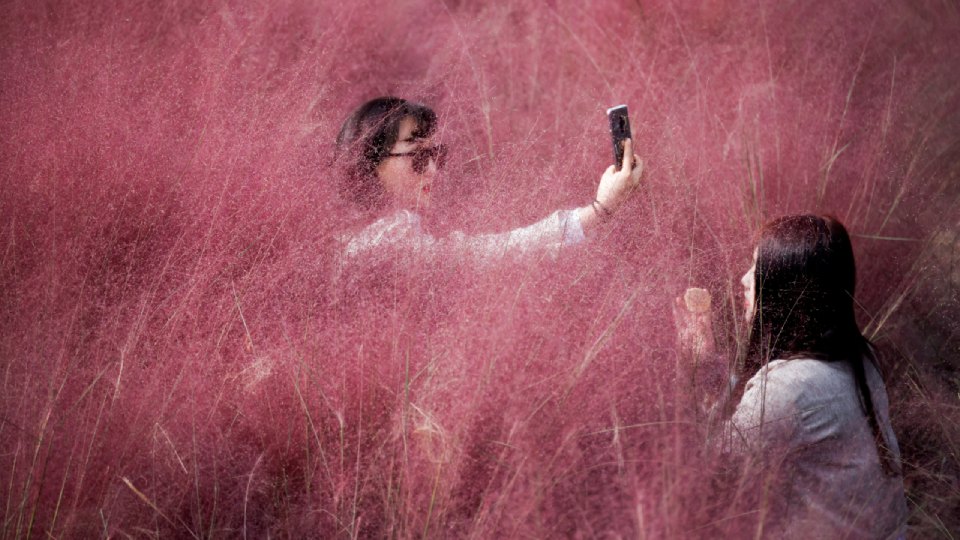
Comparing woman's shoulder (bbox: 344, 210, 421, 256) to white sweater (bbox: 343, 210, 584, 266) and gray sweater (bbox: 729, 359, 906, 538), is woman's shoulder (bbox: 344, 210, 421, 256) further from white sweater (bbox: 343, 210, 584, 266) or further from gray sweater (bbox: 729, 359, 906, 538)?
gray sweater (bbox: 729, 359, 906, 538)

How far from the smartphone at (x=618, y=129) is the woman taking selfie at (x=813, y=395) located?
1.50 feet

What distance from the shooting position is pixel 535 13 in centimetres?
298

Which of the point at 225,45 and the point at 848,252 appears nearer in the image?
the point at 848,252

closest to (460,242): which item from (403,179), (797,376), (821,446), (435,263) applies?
(435,263)

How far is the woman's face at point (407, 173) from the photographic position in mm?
1941

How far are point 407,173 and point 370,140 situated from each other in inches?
5.3

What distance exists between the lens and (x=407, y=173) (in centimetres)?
200

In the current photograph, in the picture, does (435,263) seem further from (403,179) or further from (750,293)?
(750,293)

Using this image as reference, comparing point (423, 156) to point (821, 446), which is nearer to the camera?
point (821, 446)

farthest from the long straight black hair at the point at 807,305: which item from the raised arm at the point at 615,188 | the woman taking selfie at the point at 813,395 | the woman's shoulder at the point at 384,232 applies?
the woman's shoulder at the point at 384,232

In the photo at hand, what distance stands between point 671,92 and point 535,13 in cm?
A: 70

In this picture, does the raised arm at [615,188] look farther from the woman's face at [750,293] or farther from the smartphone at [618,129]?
the woman's face at [750,293]

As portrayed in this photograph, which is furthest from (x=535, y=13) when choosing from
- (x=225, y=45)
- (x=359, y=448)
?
(x=359, y=448)

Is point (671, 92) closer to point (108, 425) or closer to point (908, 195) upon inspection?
point (908, 195)
